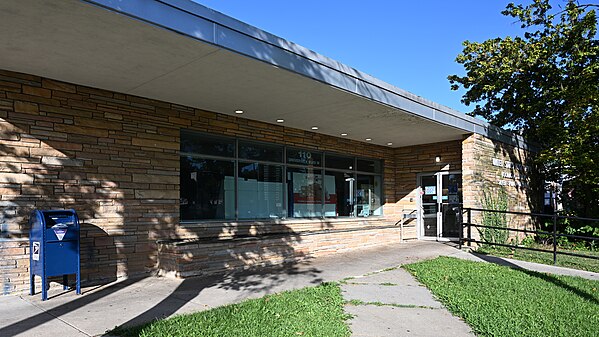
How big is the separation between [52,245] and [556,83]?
52.3 ft

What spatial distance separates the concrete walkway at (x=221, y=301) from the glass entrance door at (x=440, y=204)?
5.18 metres

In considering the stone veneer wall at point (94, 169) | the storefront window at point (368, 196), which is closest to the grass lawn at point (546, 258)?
the storefront window at point (368, 196)

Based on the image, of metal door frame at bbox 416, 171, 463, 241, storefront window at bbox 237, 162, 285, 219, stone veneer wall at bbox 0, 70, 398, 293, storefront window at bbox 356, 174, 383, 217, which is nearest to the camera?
stone veneer wall at bbox 0, 70, 398, 293

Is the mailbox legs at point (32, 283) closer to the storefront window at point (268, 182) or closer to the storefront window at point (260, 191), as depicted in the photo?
the storefront window at point (268, 182)

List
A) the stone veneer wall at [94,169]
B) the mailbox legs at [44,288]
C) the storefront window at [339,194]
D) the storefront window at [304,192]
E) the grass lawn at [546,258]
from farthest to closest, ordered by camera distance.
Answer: the storefront window at [339,194] < the storefront window at [304,192] < the grass lawn at [546,258] < the stone veneer wall at [94,169] < the mailbox legs at [44,288]

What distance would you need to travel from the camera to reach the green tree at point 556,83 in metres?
13.3

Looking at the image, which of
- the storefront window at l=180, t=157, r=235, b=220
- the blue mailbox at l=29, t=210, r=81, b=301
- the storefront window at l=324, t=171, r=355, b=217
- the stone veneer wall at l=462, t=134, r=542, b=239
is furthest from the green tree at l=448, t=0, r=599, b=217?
the blue mailbox at l=29, t=210, r=81, b=301

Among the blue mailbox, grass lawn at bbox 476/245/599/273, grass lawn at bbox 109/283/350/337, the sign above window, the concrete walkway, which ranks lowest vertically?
grass lawn at bbox 476/245/599/273

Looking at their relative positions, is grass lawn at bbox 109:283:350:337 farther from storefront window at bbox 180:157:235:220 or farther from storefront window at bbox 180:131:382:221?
storefront window at bbox 180:131:382:221

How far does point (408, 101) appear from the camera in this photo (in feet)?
31.0

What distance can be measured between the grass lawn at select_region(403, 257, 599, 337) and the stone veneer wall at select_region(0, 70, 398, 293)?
194 inches

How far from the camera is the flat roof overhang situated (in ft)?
16.2

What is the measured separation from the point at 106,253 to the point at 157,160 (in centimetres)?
195

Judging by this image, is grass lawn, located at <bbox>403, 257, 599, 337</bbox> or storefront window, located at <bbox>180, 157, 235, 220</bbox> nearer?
grass lawn, located at <bbox>403, 257, 599, 337</bbox>
